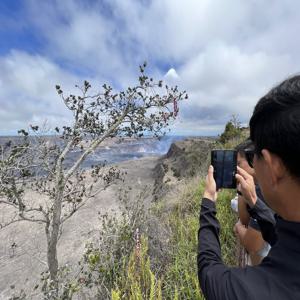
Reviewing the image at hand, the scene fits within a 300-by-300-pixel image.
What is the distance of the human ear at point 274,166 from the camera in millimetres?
1021

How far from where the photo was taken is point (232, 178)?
1.93 m

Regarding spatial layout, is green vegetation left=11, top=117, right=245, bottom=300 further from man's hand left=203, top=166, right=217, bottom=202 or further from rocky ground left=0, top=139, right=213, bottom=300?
man's hand left=203, top=166, right=217, bottom=202

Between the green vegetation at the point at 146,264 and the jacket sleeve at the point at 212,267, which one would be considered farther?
the green vegetation at the point at 146,264

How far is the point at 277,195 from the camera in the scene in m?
1.06

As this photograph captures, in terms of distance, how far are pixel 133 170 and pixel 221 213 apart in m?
18.2

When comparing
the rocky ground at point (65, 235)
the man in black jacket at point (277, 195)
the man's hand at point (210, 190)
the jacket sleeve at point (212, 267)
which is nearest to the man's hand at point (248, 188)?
the man's hand at point (210, 190)

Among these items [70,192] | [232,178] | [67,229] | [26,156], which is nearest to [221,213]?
[70,192]

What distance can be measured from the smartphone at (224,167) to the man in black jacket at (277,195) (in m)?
0.79

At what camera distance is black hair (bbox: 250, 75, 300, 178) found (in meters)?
0.97

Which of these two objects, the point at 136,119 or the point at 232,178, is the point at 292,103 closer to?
the point at 232,178

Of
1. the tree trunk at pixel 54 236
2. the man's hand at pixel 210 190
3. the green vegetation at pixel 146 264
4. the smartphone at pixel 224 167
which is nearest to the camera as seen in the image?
the man's hand at pixel 210 190

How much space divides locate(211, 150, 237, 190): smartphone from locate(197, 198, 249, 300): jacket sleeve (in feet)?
1.33

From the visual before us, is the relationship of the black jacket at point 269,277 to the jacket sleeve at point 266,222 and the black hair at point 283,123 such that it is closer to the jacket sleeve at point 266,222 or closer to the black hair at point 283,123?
the black hair at point 283,123

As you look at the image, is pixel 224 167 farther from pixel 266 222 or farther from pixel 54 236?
pixel 54 236
